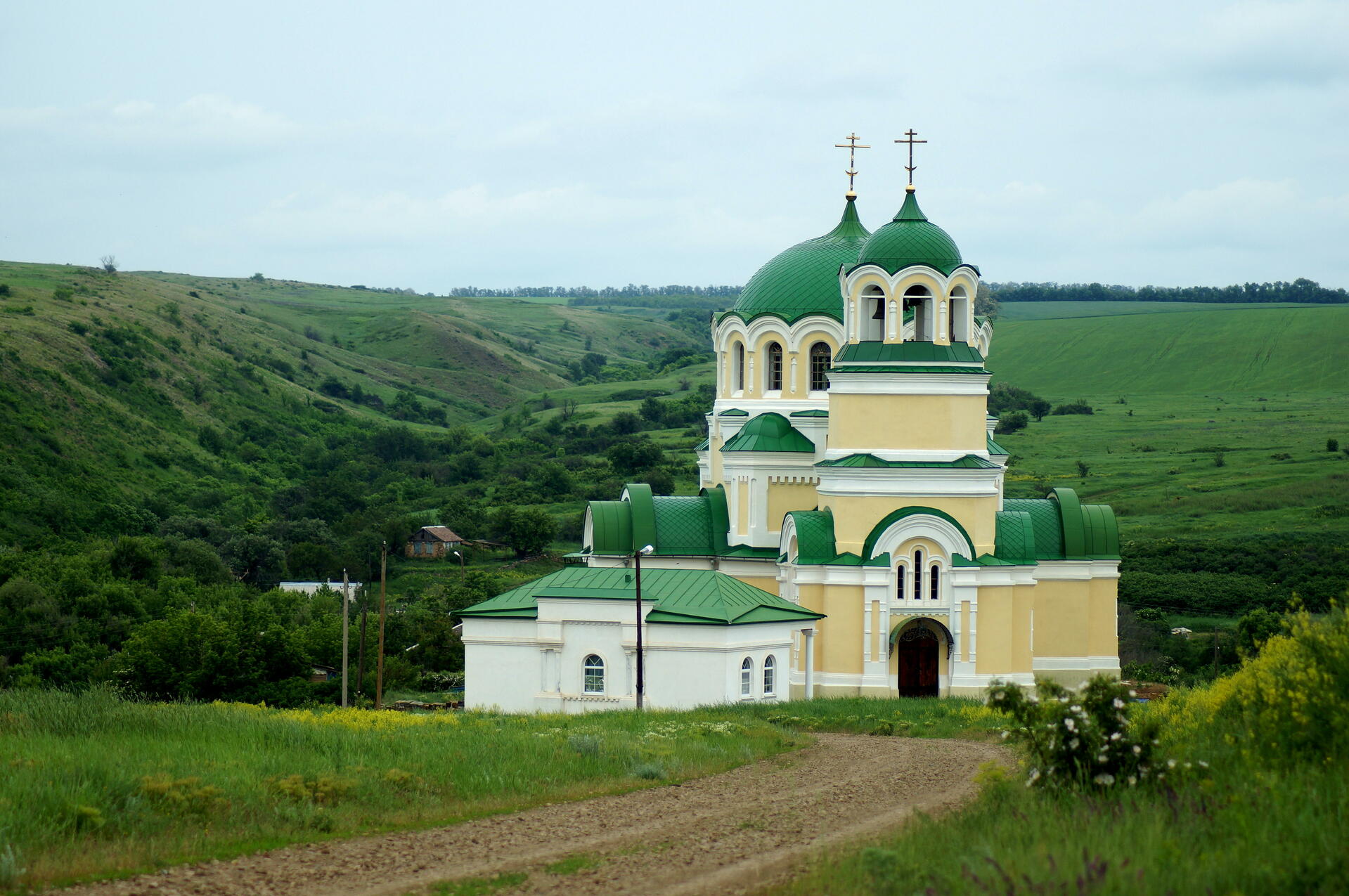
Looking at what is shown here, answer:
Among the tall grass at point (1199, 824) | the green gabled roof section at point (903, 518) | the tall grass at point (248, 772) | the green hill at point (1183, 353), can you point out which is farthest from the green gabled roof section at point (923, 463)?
the green hill at point (1183, 353)

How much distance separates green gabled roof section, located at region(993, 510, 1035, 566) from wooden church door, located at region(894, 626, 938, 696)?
1.99 meters

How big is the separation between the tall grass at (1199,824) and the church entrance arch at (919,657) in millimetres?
14514

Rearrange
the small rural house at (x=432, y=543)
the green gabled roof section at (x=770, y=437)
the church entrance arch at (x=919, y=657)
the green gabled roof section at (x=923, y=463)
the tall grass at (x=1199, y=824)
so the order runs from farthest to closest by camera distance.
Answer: the small rural house at (x=432, y=543) < the green gabled roof section at (x=770, y=437) < the church entrance arch at (x=919, y=657) < the green gabled roof section at (x=923, y=463) < the tall grass at (x=1199, y=824)

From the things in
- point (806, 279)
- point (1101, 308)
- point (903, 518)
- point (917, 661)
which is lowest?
point (917, 661)

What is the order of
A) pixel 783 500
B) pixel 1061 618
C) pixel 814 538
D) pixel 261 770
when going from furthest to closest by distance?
pixel 783 500
pixel 1061 618
pixel 814 538
pixel 261 770

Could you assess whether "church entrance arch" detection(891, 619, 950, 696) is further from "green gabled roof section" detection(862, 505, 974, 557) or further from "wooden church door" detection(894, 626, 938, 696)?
"green gabled roof section" detection(862, 505, 974, 557)

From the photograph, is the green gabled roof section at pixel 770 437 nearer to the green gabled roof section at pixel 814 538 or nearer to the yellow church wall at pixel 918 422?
the green gabled roof section at pixel 814 538

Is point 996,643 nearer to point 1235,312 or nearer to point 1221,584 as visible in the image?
point 1221,584

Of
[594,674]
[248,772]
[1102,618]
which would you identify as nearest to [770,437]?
[594,674]

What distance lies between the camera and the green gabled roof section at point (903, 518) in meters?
27.8

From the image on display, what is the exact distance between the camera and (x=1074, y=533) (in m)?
30.7

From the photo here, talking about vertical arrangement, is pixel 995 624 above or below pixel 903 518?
below

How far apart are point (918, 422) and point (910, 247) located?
3.21m

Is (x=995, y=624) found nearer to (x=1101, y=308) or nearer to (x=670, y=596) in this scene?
(x=670, y=596)
